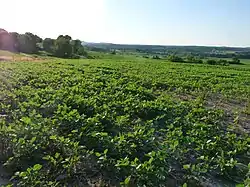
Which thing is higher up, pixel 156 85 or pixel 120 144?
pixel 120 144

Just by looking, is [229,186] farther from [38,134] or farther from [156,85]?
[156,85]

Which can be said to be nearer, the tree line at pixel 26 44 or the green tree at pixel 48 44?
the tree line at pixel 26 44

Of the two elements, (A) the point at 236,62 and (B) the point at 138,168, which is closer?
(B) the point at 138,168

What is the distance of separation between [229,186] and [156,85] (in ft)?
32.8

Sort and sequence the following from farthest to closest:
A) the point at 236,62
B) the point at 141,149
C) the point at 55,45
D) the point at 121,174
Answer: the point at 55,45, the point at 236,62, the point at 141,149, the point at 121,174

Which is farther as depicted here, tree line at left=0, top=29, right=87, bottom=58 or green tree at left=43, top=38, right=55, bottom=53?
green tree at left=43, top=38, right=55, bottom=53

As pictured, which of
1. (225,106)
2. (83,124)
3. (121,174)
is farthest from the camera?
(225,106)

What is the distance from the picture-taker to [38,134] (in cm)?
463

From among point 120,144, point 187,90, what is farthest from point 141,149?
point 187,90

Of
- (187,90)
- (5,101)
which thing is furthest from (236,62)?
(5,101)

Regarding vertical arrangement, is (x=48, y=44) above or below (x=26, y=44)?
below

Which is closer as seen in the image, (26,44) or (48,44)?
(26,44)

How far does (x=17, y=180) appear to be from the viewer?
3.94 metres

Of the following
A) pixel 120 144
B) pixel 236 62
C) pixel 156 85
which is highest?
pixel 120 144
